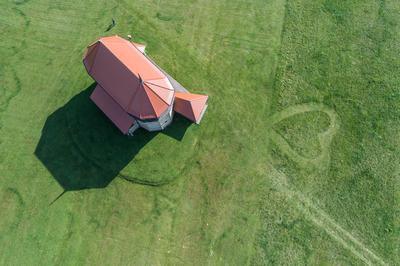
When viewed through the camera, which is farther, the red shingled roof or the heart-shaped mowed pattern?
the heart-shaped mowed pattern

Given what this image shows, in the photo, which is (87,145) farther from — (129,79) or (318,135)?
(318,135)

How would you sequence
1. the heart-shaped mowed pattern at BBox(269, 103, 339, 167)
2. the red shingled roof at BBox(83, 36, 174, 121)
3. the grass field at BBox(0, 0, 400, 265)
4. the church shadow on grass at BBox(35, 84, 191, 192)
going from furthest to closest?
the heart-shaped mowed pattern at BBox(269, 103, 339, 167) → the church shadow on grass at BBox(35, 84, 191, 192) → the grass field at BBox(0, 0, 400, 265) → the red shingled roof at BBox(83, 36, 174, 121)

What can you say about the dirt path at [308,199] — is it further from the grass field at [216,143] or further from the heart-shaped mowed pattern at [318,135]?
the grass field at [216,143]

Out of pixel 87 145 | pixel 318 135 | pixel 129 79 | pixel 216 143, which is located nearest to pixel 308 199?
pixel 318 135

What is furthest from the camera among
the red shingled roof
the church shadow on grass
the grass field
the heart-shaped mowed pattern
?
the heart-shaped mowed pattern

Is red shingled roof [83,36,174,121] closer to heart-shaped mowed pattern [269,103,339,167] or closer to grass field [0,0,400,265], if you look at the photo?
grass field [0,0,400,265]

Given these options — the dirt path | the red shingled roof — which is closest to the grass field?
the dirt path
